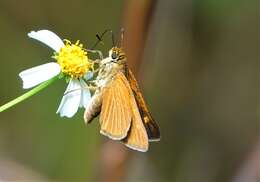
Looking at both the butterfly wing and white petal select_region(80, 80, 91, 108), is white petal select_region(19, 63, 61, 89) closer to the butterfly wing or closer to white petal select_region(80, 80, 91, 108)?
white petal select_region(80, 80, 91, 108)

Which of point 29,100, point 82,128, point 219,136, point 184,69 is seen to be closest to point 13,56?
point 29,100

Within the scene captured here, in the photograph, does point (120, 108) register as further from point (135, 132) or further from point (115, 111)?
point (135, 132)

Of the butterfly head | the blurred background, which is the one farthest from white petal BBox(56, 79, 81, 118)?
the blurred background

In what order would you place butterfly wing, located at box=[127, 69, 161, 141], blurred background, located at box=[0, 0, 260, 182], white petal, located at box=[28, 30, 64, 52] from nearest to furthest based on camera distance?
butterfly wing, located at box=[127, 69, 161, 141] < white petal, located at box=[28, 30, 64, 52] < blurred background, located at box=[0, 0, 260, 182]

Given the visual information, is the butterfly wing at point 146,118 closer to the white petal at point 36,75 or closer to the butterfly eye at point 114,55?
the butterfly eye at point 114,55

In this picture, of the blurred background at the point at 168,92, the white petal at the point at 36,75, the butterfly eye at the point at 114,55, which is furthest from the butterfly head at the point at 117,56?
the blurred background at the point at 168,92

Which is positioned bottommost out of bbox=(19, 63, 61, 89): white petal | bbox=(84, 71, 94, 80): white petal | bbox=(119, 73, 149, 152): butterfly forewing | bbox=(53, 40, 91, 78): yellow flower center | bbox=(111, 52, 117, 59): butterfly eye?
bbox=(119, 73, 149, 152): butterfly forewing

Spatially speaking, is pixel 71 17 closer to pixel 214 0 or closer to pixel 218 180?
pixel 214 0
